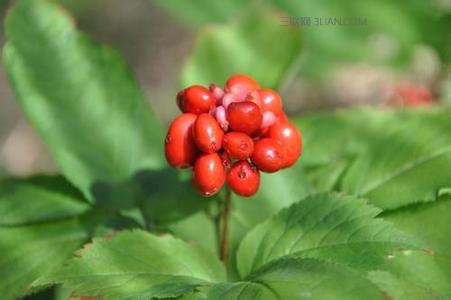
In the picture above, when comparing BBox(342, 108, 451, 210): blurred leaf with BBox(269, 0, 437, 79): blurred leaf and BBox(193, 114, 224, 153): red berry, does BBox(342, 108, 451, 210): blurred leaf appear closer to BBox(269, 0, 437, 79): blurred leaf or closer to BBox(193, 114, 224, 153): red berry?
BBox(193, 114, 224, 153): red berry

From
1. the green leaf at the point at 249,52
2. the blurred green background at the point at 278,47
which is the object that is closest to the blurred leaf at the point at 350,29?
the blurred green background at the point at 278,47

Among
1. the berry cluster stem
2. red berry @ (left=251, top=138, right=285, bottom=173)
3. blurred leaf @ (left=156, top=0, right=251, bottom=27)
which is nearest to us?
red berry @ (left=251, top=138, right=285, bottom=173)

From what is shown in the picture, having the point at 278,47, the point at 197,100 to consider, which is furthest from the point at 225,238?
the point at 278,47

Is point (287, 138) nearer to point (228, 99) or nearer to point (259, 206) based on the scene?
point (228, 99)

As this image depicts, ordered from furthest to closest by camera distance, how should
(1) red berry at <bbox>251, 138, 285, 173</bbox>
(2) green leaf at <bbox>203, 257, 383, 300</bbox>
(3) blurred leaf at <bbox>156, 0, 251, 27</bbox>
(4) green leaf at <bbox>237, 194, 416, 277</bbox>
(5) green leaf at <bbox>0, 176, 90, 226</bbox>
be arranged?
(3) blurred leaf at <bbox>156, 0, 251, 27</bbox>, (5) green leaf at <bbox>0, 176, 90, 226</bbox>, (1) red berry at <bbox>251, 138, 285, 173</bbox>, (4) green leaf at <bbox>237, 194, 416, 277</bbox>, (2) green leaf at <bbox>203, 257, 383, 300</bbox>

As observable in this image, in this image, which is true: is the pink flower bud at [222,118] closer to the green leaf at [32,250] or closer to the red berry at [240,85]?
the red berry at [240,85]

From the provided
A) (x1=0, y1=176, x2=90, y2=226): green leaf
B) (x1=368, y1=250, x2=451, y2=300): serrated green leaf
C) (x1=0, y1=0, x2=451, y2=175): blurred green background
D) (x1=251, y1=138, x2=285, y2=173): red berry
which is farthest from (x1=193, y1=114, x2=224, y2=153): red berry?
(x1=0, y1=0, x2=451, y2=175): blurred green background

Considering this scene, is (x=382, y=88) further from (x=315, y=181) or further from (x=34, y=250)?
(x=34, y=250)
